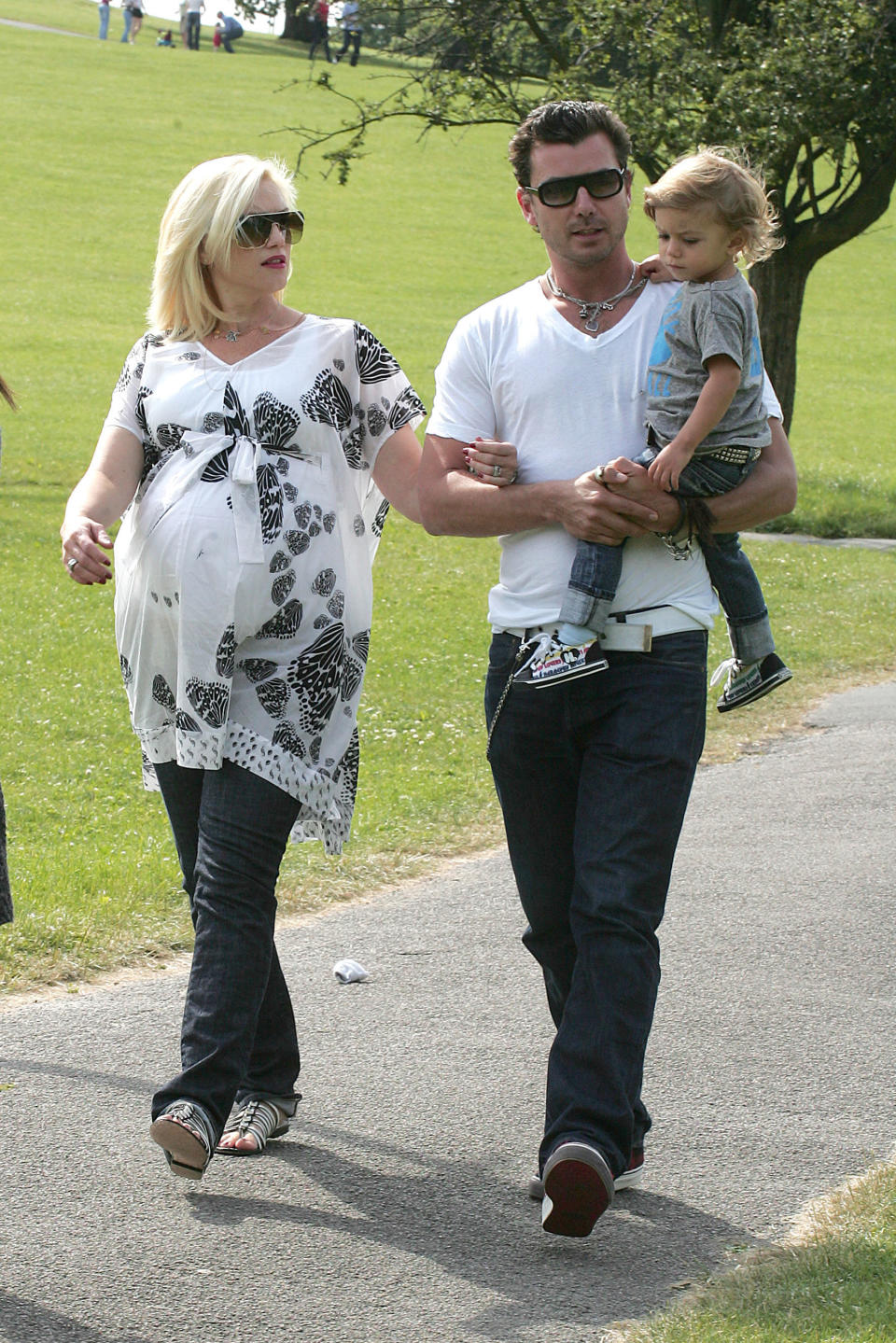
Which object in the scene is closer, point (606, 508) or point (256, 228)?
point (606, 508)

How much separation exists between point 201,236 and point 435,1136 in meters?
2.16

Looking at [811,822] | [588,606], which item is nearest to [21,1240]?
[588,606]

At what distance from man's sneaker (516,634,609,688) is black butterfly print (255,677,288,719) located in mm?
598

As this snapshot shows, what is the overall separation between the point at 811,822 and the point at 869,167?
1210 centimetres

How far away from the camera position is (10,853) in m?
6.50

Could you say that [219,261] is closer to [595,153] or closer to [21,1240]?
[595,153]

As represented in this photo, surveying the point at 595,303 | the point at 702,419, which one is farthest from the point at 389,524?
the point at 702,419

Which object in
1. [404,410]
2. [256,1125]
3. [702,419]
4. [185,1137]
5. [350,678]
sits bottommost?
[256,1125]

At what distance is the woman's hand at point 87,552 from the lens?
11.5 ft

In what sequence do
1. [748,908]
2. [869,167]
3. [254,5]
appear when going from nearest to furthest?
[748,908] < [869,167] < [254,5]

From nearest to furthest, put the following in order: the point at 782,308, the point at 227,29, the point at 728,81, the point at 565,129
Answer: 1. the point at 565,129
2. the point at 728,81
3. the point at 782,308
4. the point at 227,29

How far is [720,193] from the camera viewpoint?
3.32 m

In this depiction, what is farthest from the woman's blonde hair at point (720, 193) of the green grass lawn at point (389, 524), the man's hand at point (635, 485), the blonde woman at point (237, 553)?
the green grass lawn at point (389, 524)

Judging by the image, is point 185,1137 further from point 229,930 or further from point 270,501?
point 270,501
